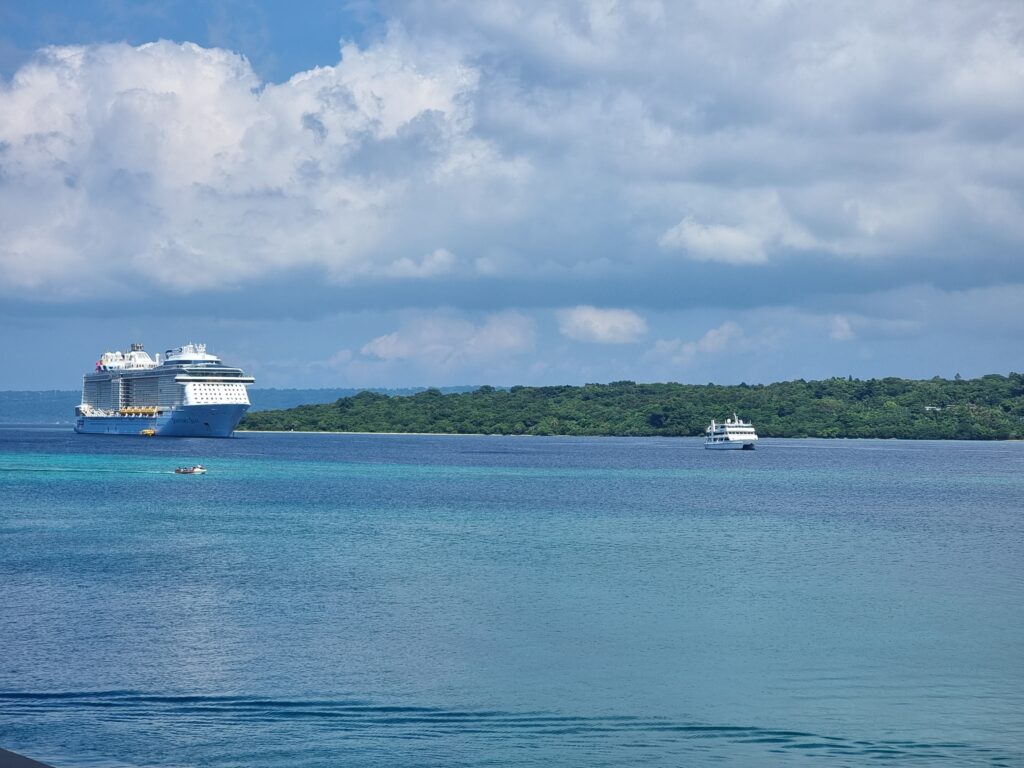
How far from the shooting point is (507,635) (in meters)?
Answer: 30.5

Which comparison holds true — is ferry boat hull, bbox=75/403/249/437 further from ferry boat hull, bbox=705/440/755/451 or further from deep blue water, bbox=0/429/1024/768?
deep blue water, bbox=0/429/1024/768

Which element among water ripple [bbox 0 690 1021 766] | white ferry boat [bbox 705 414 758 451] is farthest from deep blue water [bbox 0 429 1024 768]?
white ferry boat [bbox 705 414 758 451]

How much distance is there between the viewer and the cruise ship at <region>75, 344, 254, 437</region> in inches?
6540

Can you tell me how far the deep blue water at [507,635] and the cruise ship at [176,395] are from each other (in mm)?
98265

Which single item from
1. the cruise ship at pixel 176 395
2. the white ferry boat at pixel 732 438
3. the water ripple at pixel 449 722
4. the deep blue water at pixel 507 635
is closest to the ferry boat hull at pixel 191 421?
the cruise ship at pixel 176 395

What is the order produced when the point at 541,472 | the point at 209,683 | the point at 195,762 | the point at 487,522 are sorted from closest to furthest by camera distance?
the point at 195,762 < the point at 209,683 < the point at 487,522 < the point at 541,472

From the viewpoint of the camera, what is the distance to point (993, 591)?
3866cm

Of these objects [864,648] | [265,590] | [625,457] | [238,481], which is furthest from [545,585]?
[625,457]

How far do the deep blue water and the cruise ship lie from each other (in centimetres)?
9826

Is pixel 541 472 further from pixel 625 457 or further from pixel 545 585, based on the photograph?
pixel 545 585

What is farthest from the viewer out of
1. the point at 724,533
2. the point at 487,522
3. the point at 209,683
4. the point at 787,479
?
the point at 787,479

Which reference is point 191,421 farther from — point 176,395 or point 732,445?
point 732,445

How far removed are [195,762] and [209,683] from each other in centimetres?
520

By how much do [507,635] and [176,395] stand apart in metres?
146
